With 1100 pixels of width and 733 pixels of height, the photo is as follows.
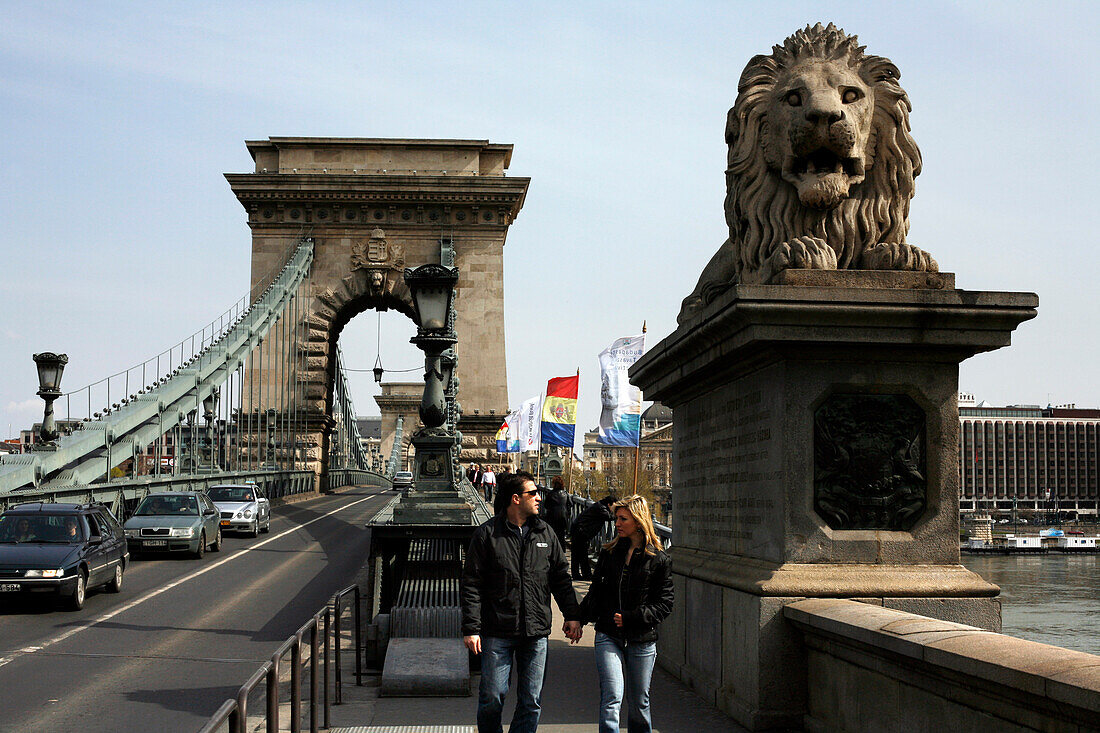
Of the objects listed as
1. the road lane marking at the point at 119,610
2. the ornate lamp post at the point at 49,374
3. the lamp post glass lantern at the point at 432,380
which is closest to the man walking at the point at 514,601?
the lamp post glass lantern at the point at 432,380

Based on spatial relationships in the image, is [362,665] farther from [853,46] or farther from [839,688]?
[853,46]

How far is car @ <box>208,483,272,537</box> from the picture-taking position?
95.4 ft

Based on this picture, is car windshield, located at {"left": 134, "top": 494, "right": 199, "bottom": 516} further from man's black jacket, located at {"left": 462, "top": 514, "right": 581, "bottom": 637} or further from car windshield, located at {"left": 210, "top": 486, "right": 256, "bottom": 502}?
man's black jacket, located at {"left": 462, "top": 514, "right": 581, "bottom": 637}

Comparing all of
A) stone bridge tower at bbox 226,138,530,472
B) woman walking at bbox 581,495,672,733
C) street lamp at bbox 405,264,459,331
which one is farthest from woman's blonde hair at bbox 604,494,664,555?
stone bridge tower at bbox 226,138,530,472

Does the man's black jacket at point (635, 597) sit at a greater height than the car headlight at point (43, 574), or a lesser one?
greater

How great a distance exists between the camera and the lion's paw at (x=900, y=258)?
23.2 ft

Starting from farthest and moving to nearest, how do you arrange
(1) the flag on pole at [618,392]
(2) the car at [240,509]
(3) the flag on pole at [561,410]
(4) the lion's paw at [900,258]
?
(2) the car at [240,509] < (3) the flag on pole at [561,410] < (1) the flag on pole at [618,392] < (4) the lion's paw at [900,258]

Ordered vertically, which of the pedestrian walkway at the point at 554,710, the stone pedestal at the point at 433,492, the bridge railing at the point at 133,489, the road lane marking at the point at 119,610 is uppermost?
the stone pedestal at the point at 433,492

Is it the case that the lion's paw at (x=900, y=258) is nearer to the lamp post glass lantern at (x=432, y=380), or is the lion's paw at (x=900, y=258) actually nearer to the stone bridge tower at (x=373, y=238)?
the lamp post glass lantern at (x=432, y=380)

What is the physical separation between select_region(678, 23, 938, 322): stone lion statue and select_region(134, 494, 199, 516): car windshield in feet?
62.6

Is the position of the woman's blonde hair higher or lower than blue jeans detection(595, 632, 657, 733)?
higher

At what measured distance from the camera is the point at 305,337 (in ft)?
184

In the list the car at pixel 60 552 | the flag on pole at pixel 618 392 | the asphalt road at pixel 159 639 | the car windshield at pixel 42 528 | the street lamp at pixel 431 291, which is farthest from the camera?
the flag on pole at pixel 618 392

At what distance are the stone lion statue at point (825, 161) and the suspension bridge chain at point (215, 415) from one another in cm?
1820
